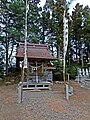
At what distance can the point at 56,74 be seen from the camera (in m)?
21.8

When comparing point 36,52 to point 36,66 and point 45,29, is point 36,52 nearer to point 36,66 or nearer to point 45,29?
point 36,66

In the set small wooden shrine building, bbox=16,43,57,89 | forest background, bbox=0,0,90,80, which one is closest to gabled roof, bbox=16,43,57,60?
small wooden shrine building, bbox=16,43,57,89

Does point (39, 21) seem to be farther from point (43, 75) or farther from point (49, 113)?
point (49, 113)

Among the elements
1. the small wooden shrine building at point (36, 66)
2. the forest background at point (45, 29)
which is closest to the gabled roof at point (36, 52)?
the small wooden shrine building at point (36, 66)

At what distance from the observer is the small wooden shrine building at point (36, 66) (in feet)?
48.6

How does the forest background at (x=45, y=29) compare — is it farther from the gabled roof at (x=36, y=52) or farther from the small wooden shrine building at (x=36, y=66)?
the small wooden shrine building at (x=36, y=66)

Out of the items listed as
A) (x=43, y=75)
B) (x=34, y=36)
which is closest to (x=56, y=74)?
(x=34, y=36)

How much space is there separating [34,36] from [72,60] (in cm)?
980

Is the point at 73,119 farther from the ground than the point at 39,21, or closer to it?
closer to it

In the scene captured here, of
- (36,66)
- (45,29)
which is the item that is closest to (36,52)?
(36,66)

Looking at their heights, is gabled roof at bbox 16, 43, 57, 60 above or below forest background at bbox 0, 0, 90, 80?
below

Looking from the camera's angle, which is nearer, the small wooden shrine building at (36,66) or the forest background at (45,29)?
the small wooden shrine building at (36,66)

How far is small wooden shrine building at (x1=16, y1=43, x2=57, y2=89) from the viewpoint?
583 inches

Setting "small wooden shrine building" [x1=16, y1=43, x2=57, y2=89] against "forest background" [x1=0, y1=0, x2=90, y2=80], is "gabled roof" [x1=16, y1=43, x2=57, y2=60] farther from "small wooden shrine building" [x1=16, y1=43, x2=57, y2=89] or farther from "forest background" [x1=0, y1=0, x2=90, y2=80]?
"forest background" [x1=0, y1=0, x2=90, y2=80]
